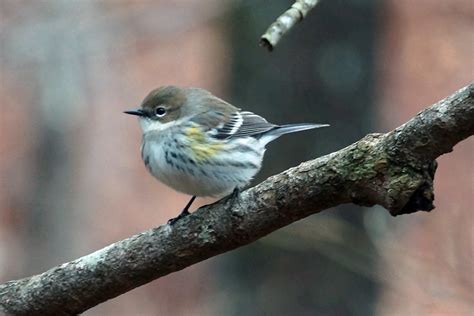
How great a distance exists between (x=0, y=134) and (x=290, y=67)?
7.22 metres

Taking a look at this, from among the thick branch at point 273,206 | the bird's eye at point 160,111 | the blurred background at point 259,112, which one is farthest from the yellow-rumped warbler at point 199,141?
the blurred background at point 259,112

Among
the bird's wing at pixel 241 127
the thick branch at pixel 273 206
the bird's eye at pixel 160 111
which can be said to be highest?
the bird's eye at pixel 160 111

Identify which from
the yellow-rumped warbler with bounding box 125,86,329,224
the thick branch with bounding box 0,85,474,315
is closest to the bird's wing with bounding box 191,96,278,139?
the yellow-rumped warbler with bounding box 125,86,329,224

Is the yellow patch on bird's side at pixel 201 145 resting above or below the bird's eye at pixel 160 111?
below

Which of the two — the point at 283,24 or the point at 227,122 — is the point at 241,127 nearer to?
the point at 227,122

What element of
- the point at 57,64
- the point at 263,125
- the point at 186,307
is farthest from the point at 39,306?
the point at 186,307

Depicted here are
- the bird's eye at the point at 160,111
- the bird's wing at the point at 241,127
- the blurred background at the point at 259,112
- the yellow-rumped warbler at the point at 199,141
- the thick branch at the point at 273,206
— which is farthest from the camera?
the blurred background at the point at 259,112

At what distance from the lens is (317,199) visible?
3.50m

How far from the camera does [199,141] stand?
4.94 meters

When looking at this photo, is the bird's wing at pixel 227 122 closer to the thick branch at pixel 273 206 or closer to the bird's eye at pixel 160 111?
the bird's eye at pixel 160 111

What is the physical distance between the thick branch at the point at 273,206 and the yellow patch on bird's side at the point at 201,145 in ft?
2.55

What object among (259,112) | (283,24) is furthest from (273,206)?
(259,112)

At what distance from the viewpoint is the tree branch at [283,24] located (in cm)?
308

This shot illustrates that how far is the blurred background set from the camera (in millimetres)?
6348
